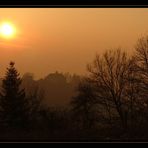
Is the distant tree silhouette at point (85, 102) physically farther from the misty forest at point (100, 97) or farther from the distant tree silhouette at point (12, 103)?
the distant tree silhouette at point (12, 103)

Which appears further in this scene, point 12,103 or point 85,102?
point 85,102

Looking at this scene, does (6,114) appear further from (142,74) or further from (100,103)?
(142,74)

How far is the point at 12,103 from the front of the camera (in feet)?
29.1

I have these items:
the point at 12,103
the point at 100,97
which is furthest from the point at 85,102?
the point at 12,103

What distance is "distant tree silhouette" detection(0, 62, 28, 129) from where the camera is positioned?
8086 mm

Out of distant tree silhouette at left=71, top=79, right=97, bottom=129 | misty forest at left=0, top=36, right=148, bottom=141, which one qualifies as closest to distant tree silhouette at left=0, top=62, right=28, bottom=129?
misty forest at left=0, top=36, right=148, bottom=141

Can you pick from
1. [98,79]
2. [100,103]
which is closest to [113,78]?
[98,79]

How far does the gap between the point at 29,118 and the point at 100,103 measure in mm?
2189

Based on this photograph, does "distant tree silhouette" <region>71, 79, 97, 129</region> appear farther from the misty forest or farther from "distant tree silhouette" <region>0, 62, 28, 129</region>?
"distant tree silhouette" <region>0, 62, 28, 129</region>

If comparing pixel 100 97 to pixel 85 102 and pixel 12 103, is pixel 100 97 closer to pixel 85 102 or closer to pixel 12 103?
pixel 85 102

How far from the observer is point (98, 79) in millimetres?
10469

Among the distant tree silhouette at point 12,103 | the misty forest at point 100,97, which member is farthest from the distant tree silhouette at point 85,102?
the distant tree silhouette at point 12,103
